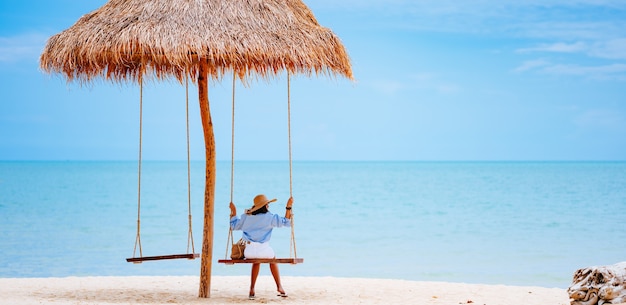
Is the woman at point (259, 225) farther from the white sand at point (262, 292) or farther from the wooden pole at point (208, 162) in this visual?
the white sand at point (262, 292)

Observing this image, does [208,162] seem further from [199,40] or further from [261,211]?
[199,40]

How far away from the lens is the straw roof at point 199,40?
19.6ft

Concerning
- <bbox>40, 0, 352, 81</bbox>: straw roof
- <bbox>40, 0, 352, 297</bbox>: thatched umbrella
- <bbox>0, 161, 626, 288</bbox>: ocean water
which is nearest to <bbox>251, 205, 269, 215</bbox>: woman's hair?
<bbox>40, 0, 352, 297</bbox>: thatched umbrella

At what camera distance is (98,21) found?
6.39 metres

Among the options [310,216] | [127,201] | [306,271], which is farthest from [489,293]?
[127,201]

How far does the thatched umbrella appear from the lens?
599 cm

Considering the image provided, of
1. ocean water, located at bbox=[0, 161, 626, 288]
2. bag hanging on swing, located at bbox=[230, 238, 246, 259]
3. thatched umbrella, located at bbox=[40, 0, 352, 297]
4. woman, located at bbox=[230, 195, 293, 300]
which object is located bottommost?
ocean water, located at bbox=[0, 161, 626, 288]

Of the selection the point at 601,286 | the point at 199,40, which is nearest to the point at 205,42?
the point at 199,40

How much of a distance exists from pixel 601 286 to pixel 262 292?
289 cm

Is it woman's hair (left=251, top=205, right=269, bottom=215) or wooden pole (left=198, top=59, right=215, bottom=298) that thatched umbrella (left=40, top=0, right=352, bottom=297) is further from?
woman's hair (left=251, top=205, right=269, bottom=215)

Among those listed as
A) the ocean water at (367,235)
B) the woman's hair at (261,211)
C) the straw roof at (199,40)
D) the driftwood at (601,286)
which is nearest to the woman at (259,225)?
the woman's hair at (261,211)

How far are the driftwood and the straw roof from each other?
2.22 m

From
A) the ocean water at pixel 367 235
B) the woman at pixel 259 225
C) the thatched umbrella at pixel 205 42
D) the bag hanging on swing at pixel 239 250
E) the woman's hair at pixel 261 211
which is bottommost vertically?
the ocean water at pixel 367 235

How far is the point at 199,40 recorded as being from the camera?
599 centimetres
